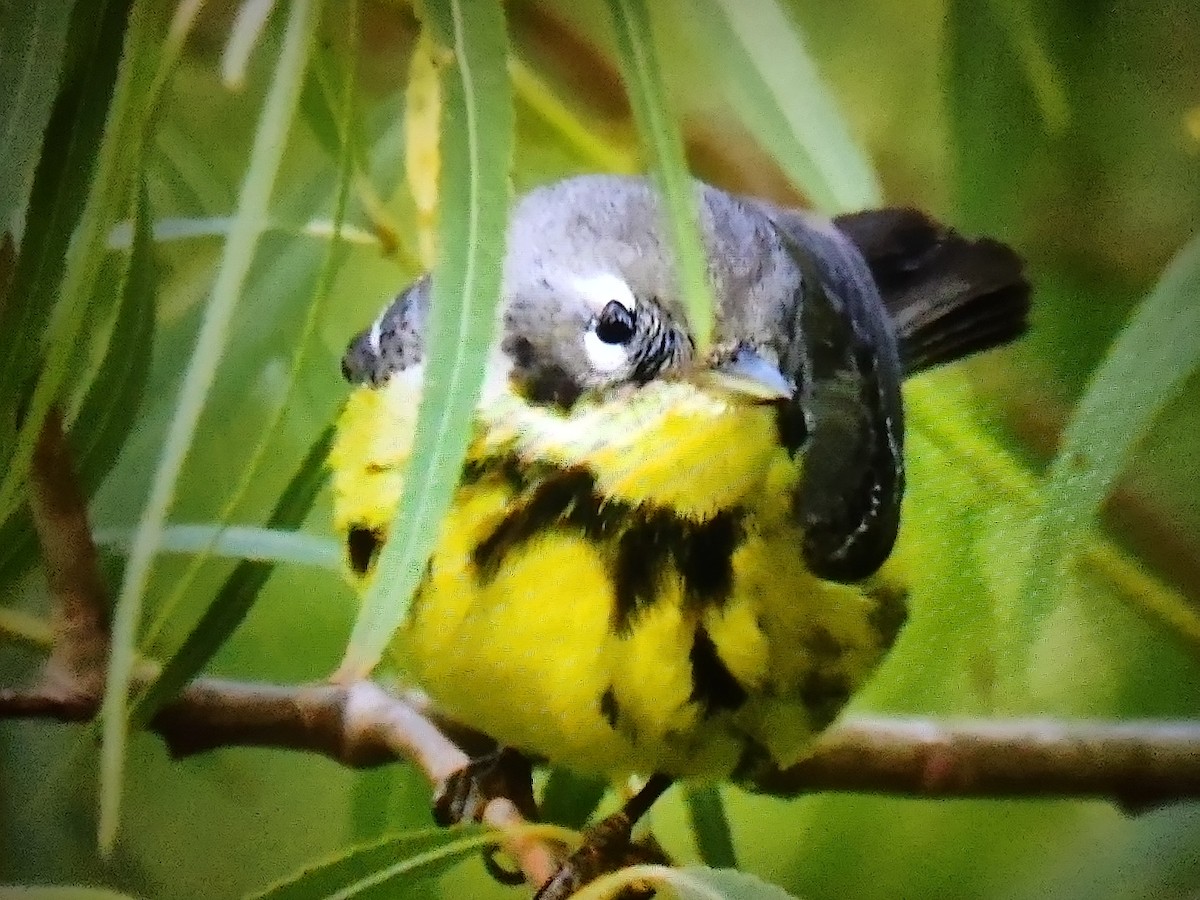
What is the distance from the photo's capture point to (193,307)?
60 centimetres

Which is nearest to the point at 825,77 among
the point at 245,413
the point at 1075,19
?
the point at 1075,19

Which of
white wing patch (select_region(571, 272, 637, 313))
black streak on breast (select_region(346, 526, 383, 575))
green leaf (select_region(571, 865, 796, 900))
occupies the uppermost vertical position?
white wing patch (select_region(571, 272, 637, 313))

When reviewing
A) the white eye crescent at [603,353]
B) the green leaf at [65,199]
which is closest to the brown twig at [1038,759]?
the white eye crescent at [603,353]

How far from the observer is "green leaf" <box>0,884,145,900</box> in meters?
0.62

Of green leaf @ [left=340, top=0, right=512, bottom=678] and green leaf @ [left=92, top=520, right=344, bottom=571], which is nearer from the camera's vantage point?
green leaf @ [left=340, top=0, right=512, bottom=678]

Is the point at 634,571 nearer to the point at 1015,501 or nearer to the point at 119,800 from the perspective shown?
the point at 1015,501

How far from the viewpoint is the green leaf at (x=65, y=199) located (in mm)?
575

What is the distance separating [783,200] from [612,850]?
327mm

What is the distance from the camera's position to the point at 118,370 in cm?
61

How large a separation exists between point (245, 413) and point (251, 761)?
0.62ft

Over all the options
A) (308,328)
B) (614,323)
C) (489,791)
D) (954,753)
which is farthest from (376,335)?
(954,753)

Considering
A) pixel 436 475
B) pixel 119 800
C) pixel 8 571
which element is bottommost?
pixel 119 800

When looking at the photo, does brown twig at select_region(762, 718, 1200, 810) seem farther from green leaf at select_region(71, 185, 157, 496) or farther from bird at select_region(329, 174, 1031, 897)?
green leaf at select_region(71, 185, 157, 496)

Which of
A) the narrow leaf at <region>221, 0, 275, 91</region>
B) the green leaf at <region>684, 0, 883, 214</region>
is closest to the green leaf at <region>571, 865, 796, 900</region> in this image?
the green leaf at <region>684, 0, 883, 214</region>
